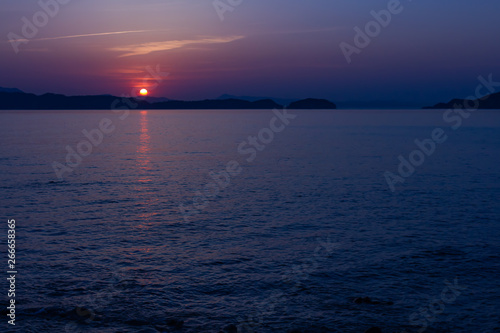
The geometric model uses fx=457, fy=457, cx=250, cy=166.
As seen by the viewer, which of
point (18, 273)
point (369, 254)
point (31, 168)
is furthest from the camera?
point (31, 168)

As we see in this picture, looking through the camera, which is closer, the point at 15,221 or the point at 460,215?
the point at 15,221

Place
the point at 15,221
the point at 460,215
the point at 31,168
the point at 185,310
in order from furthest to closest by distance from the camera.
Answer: the point at 31,168 → the point at 460,215 → the point at 15,221 → the point at 185,310

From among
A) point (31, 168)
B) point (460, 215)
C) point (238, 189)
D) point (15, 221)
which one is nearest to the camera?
point (15, 221)

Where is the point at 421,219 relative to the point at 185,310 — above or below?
above

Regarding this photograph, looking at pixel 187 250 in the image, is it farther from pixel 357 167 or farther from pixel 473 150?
pixel 473 150

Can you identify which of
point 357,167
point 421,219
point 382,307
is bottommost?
point 382,307

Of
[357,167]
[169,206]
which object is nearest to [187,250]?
[169,206]

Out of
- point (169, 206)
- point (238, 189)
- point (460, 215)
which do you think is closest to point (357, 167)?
point (238, 189)

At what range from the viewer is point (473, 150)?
6556 centimetres

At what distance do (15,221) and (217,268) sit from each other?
1265 cm

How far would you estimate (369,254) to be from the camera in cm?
1870

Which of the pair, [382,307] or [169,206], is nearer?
[382,307]

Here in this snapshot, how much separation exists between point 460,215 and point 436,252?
744cm

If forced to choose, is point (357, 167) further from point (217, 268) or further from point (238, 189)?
point (217, 268)
